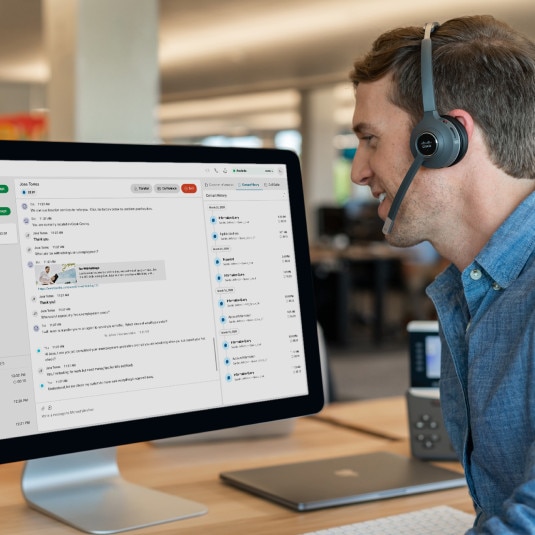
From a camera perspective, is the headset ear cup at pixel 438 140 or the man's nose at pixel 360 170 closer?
the headset ear cup at pixel 438 140

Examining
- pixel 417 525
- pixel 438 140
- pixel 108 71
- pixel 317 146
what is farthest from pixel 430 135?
pixel 317 146

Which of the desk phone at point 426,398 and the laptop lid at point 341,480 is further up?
the desk phone at point 426,398

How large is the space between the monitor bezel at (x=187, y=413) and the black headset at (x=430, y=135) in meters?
0.26

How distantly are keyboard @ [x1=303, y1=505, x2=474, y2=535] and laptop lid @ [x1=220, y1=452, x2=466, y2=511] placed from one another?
99mm

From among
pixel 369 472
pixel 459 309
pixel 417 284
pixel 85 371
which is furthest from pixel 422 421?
pixel 417 284

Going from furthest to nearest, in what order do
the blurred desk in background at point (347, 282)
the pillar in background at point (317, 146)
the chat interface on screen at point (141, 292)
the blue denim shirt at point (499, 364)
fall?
the pillar in background at point (317, 146) → the blurred desk in background at point (347, 282) → the chat interface on screen at point (141, 292) → the blue denim shirt at point (499, 364)

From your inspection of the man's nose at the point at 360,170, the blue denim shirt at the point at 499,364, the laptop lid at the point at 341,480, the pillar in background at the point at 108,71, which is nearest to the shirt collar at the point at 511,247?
the blue denim shirt at the point at 499,364

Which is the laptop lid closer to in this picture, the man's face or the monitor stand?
the monitor stand

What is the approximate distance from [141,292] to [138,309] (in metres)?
0.02

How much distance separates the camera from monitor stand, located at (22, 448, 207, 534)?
49.9 inches

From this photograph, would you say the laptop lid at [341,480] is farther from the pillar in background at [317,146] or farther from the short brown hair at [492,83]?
the pillar in background at [317,146]

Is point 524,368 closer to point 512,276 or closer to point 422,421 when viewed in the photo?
point 512,276

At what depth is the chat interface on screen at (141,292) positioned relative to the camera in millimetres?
1191

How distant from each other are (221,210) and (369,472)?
0.54 m
